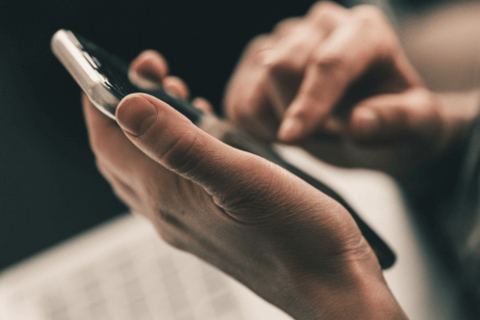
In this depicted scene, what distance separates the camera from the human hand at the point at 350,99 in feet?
1.30

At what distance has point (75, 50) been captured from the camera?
0.21 m

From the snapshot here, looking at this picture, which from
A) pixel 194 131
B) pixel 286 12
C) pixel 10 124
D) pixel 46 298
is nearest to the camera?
pixel 194 131

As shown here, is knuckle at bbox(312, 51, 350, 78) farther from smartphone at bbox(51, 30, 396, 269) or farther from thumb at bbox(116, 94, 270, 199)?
thumb at bbox(116, 94, 270, 199)

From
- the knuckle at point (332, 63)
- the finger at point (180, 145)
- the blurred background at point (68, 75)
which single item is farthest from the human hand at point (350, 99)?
the finger at point (180, 145)

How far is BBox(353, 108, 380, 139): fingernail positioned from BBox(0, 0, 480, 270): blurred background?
29 centimetres

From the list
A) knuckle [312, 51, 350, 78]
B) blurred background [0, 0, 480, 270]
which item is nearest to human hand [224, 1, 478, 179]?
knuckle [312, 51, 350, 78]

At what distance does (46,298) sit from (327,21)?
57 cm

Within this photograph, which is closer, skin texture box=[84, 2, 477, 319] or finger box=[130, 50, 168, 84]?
skin texture box=[84, 2, 477, 319]

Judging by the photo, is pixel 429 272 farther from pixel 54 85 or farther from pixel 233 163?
pixel 54 85

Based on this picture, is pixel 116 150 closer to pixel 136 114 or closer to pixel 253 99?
pixel 136 114

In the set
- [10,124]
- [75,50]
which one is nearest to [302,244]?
[75,50]

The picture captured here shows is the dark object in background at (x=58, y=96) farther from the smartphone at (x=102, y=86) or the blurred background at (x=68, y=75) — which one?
the smartphone at (x=102, y=86)

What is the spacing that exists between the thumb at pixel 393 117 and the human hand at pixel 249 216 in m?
0.22

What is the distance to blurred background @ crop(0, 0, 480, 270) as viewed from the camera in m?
0.52
